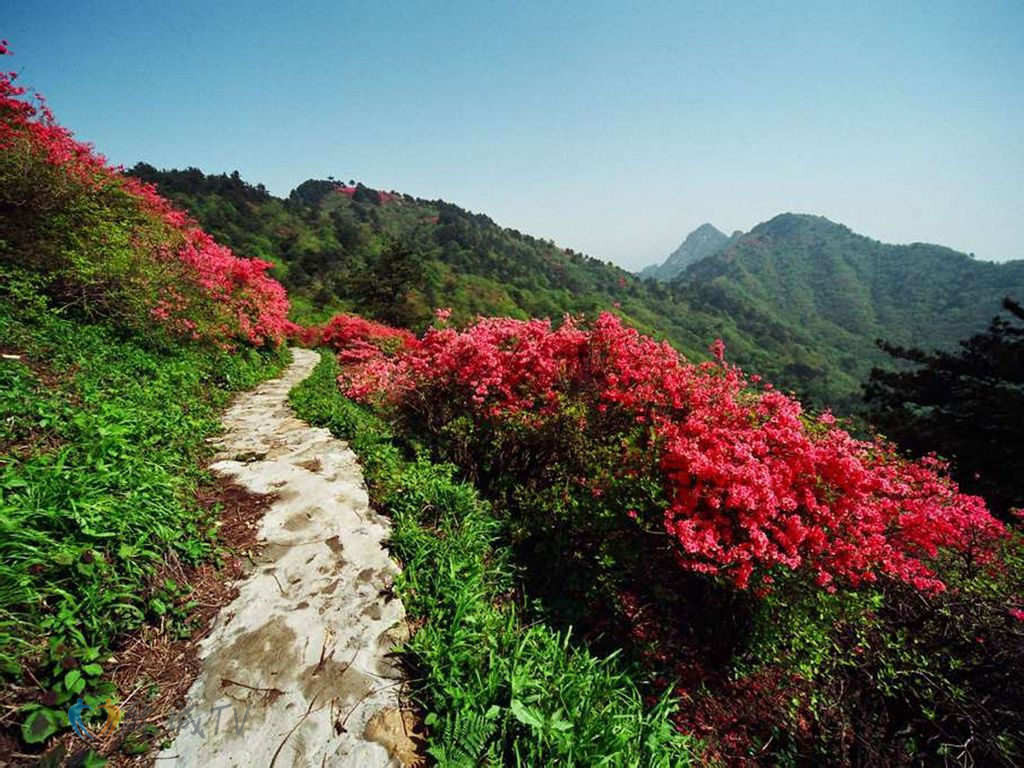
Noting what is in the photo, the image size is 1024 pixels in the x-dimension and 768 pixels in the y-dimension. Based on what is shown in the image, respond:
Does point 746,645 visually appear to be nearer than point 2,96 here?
Yes

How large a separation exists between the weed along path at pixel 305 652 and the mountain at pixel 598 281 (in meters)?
5.25

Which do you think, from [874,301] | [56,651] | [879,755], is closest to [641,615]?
[879,755]

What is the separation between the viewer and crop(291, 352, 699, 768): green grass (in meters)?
2.36

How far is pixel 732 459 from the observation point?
13.3 ft

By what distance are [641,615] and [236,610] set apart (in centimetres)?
384

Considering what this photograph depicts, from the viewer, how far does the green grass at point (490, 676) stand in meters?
2.36

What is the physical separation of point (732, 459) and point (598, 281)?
111905 mm

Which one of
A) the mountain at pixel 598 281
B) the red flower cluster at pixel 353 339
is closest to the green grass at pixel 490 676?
the mountain at pixel 598 281

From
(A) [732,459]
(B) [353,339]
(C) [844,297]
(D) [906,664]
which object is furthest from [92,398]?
(C) [844,297]

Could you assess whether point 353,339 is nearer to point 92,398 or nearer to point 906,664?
point 92,398

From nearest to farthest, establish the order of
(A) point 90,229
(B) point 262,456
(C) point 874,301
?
(B) point 262,456 → (A) point 90,229 → (C) point 874,301

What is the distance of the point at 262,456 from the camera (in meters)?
5.34

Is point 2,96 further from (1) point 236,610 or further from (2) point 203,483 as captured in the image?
(1) point 236,610

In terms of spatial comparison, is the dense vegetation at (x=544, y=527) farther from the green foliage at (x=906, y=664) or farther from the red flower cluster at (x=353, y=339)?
the red flower cluster at (x=353, y=339)
